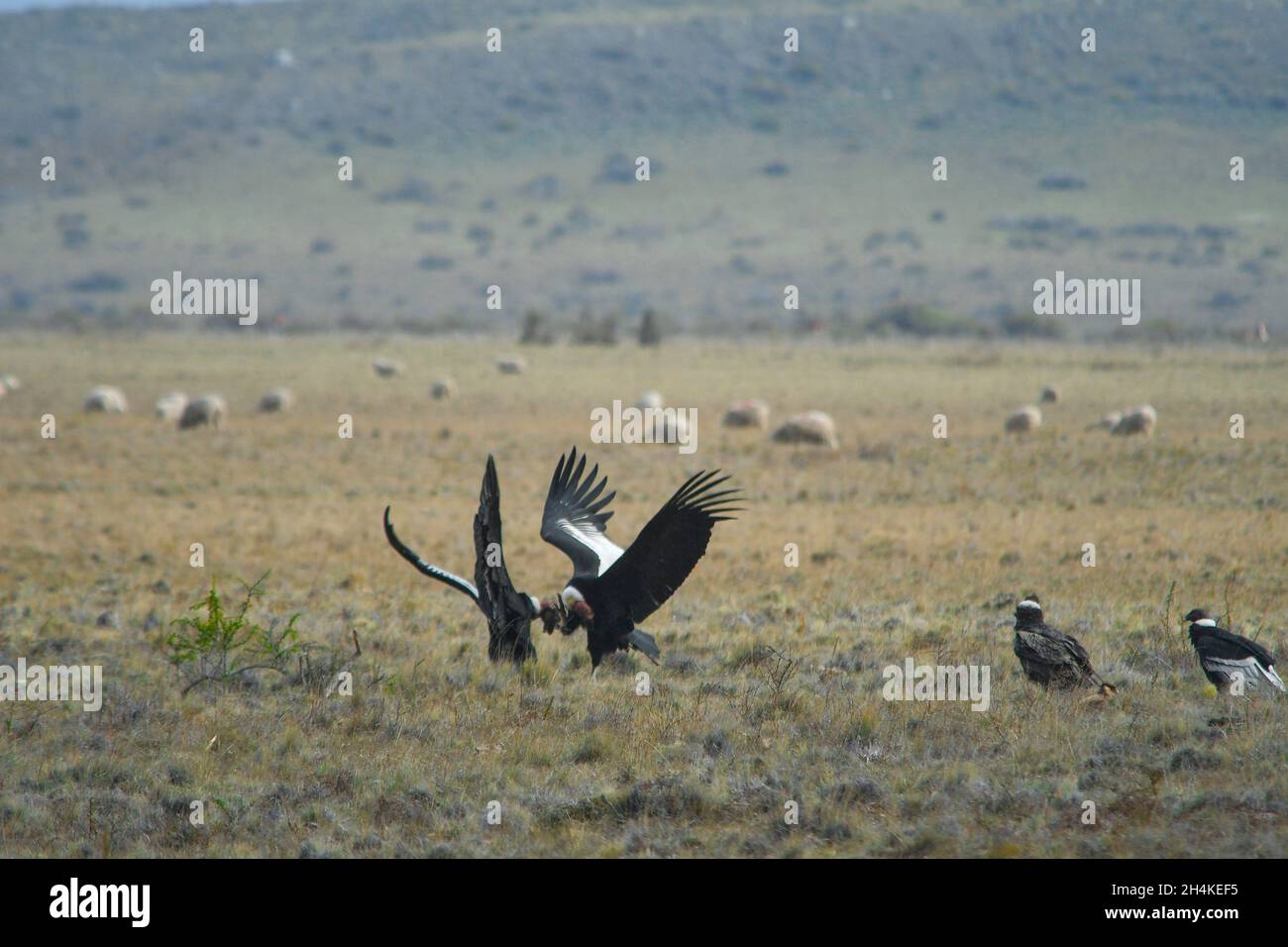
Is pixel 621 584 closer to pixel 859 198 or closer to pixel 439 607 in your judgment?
pixel 439 607

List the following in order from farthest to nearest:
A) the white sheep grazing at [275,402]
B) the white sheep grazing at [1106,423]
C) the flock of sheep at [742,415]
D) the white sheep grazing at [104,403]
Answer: the white sheep grazing at [275,402] < the white sheep grazing at [104,403] < the white sheep grazing at [1106,423] < the flock of sheep at [742,415]

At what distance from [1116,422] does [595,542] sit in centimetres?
1800

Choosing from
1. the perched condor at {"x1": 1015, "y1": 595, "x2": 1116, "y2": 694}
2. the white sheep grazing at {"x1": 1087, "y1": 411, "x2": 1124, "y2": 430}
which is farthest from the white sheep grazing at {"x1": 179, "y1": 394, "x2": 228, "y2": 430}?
the perched condor at {"x1": 1015, "y1": 595, "x2": 1116, "y2": 694}

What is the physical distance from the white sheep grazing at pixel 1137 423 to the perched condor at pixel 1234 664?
16454 millimetres

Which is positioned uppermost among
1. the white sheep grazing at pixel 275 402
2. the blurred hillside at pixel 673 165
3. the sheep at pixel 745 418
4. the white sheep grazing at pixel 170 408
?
the blurred hillside at pixel 673 165

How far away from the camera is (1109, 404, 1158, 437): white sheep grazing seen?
23859mm

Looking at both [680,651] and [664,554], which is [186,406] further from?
[664,554]

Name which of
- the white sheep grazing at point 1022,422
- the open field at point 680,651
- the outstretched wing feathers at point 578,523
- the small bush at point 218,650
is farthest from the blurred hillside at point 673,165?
the small bush at point 218,650

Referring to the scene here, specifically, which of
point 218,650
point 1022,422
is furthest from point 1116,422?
point 218,650

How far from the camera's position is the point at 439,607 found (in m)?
12.5

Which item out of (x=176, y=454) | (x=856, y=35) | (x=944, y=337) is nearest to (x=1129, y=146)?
(x=856, y=35)

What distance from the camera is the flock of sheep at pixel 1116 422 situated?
78.4 feet

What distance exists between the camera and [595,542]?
954 cm

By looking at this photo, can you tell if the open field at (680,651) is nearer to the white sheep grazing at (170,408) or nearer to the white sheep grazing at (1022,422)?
the white sheep grazing at (1022,422)
